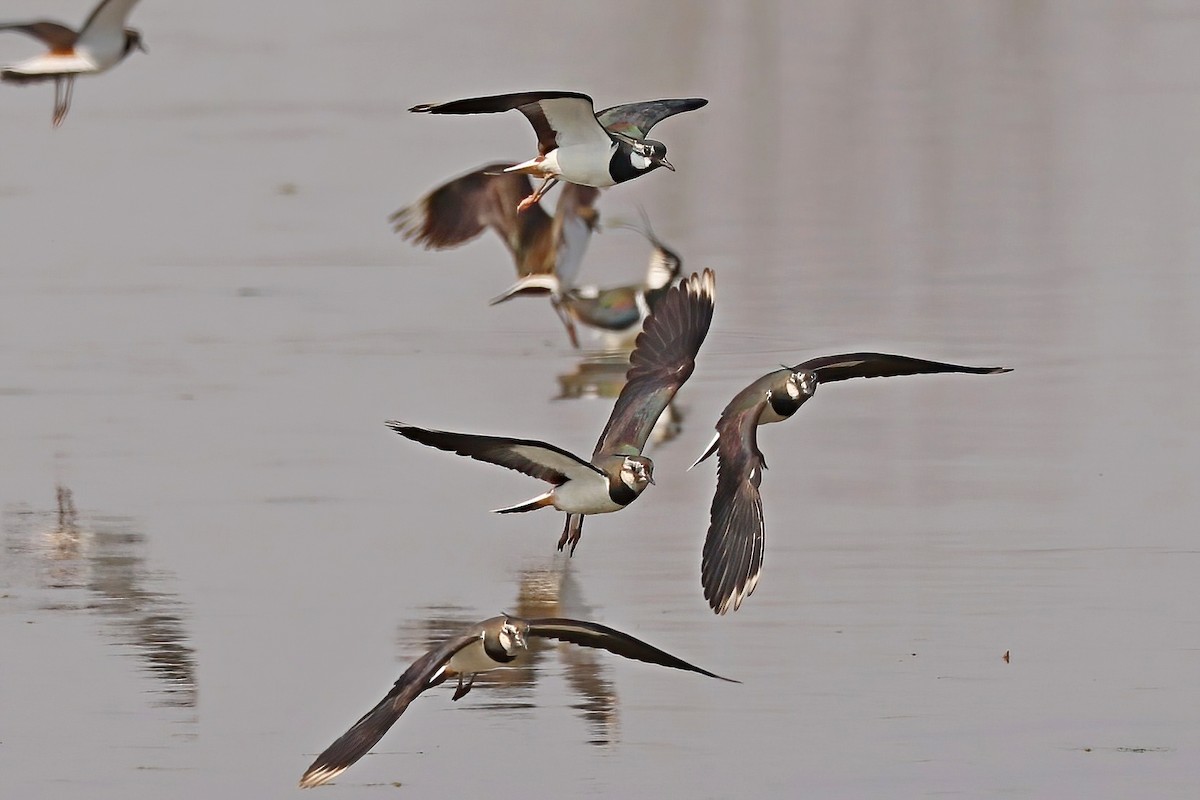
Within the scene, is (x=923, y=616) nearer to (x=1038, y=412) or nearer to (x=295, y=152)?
(x=1038, y=412)

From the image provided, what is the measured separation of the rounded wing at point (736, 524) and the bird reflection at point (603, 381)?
2.58 meters

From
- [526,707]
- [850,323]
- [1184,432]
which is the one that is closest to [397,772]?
[526,707]

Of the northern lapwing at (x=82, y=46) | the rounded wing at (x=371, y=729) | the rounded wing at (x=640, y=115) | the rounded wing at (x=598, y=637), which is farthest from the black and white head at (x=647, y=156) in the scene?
the northern lapwing at (x=82, y=46)

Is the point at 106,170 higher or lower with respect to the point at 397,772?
lower

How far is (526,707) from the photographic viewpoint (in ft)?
21.5

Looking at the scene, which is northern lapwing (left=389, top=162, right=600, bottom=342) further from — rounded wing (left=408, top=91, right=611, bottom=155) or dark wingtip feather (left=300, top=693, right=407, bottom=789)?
dark wingtip feather (left=300, top=693, right=407, bottom=789)

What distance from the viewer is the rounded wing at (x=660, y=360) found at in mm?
7285

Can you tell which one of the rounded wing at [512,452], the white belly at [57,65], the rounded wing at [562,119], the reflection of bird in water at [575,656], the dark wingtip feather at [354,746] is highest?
the rounded wing at [562,119]

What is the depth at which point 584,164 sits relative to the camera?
7391 mm

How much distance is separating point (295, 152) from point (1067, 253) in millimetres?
5734

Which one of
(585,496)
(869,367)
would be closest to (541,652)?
(585,496)

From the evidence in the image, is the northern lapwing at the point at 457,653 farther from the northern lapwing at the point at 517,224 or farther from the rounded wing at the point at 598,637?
the northern lapwing at the point at 517,224

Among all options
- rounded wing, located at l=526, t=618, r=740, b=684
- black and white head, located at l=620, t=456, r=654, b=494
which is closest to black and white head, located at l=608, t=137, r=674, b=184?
black and white head, located at l=620, t=456, r=654, b=494

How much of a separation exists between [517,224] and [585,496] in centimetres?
447
